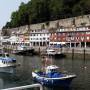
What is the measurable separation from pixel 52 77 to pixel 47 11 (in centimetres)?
7818

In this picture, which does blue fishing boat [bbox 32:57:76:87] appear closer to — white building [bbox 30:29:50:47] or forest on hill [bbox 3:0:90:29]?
white building [bbox 30:29:50:47]

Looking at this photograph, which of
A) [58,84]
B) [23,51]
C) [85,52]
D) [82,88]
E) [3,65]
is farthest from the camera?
[23,51]

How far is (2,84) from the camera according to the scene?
105ft

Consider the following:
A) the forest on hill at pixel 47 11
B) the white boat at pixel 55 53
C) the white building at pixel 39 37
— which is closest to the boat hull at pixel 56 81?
the white boat at pixel 55 53

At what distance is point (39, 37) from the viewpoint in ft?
311

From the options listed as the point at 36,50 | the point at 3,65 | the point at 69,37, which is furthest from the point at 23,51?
the point at 3,65

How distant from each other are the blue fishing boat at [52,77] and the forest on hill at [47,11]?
2376 inches

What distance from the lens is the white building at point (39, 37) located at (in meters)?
91.6

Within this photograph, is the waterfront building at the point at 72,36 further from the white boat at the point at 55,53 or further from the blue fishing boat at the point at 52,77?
the blue fishing boat at the point at 52,77

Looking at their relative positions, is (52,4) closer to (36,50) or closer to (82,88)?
(36,50)

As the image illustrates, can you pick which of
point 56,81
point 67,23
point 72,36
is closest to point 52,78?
point 56,81

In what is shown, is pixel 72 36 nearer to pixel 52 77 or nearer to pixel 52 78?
pixel 52 77

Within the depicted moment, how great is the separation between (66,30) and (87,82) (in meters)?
54.7

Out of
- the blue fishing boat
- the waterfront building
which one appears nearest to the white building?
the waterfront building
